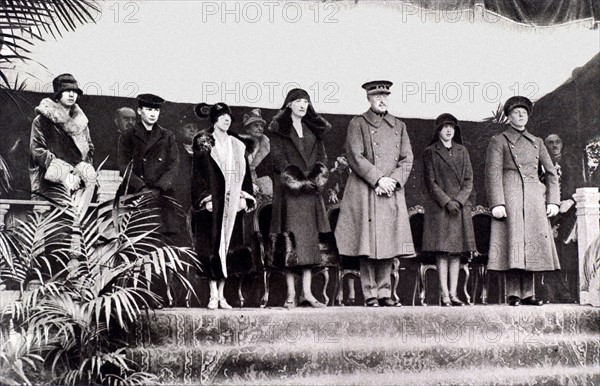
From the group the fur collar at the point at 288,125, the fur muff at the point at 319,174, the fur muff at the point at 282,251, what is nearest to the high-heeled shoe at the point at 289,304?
the fur muff at the point at 282,251

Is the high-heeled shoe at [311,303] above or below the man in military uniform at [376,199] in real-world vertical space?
below

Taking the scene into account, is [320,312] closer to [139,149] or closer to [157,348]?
[157,348]

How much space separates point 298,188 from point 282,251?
1.80 ft

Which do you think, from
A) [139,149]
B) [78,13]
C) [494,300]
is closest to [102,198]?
[139,149]

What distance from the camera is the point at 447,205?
26.1ft

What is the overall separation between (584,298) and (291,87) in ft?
10.5

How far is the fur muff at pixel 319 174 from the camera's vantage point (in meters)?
7.71

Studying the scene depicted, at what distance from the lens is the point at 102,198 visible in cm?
725

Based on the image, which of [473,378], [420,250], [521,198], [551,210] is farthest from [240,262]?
[551,210]

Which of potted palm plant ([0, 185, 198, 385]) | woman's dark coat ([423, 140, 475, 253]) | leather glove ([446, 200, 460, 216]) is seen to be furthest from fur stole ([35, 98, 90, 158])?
leather glove ([446, 200, 460, 216])

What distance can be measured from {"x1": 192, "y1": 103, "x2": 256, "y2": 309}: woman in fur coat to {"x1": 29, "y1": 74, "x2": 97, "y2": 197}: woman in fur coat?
90cm

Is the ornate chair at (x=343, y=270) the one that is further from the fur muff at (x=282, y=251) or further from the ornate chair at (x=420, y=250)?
the ornate chair at (x=420, y=250)

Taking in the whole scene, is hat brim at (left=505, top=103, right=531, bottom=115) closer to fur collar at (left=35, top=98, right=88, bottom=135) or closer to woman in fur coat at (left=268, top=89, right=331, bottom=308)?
woman in fur coat at (left=268, top=89, right=331, bottom=308)

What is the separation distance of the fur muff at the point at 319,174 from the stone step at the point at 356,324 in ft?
3.51
